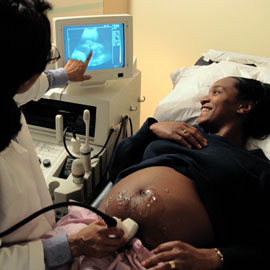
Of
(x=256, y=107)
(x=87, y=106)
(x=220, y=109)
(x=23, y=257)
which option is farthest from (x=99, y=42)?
(x=23, y=257)

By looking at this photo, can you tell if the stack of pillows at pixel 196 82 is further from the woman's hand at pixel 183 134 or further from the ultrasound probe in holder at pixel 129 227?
the ultrasound probe in holder at pixel 129 227

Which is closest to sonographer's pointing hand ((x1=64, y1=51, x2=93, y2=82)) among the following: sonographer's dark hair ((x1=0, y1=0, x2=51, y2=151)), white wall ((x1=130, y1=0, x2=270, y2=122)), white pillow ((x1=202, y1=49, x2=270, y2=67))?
sonographer's dark hair ((x1=0, y1=0, x2=51, y2=151))

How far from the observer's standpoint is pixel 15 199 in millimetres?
793

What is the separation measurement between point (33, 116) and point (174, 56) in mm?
1353

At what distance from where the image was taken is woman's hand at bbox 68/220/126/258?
840 millimetres

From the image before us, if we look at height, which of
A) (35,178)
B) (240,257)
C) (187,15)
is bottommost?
(240,257)

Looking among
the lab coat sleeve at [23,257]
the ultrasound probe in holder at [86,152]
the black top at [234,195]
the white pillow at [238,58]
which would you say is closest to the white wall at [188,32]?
the white pillow at [238,58]

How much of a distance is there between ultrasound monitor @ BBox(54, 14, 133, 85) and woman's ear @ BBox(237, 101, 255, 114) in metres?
0.56

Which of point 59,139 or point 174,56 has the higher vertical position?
point 174,56

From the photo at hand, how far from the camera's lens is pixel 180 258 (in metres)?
0.95

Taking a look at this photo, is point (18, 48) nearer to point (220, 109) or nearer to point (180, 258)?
point (180, 258)

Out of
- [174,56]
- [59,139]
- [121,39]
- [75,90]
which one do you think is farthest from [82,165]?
[174,56]

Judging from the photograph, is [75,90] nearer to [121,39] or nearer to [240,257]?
[121,39]

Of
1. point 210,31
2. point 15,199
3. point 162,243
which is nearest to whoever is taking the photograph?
point 15,199
